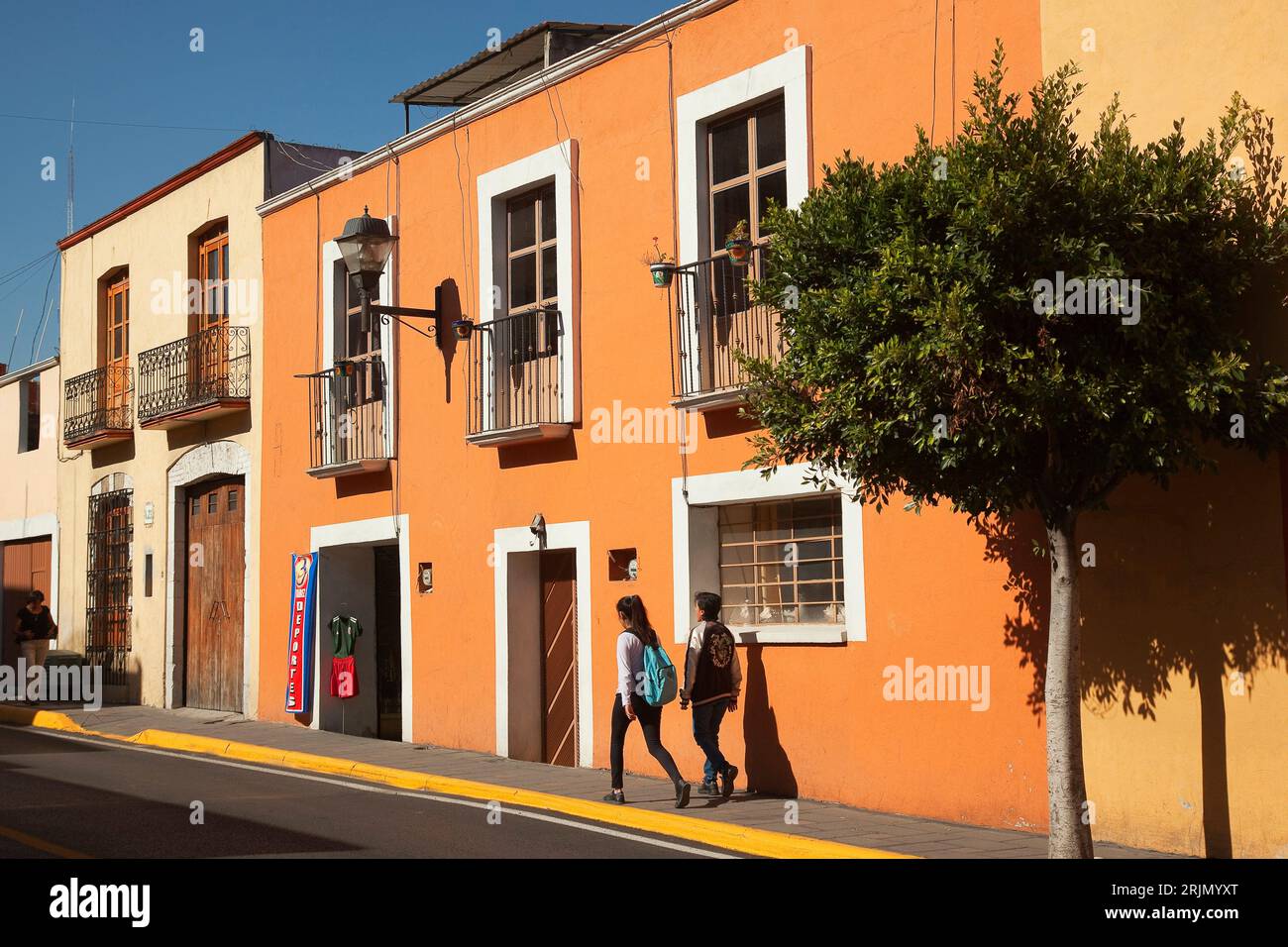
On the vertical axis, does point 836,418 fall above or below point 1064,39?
below

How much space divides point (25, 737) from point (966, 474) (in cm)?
1371

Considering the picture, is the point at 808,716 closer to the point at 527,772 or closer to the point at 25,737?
the point at 527,772

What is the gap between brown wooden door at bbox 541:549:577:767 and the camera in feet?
48.7

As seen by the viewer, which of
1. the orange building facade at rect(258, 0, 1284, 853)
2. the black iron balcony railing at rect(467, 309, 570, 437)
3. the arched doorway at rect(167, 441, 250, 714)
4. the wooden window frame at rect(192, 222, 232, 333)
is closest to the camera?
the orange building facade at rect(258, 0, 1284, 853)

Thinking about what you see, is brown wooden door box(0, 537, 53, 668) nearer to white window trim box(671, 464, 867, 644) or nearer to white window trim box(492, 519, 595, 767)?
white window trim box(492, 519, 595, 767)

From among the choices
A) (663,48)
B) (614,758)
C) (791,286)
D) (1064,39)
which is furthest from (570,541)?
(1064,39)

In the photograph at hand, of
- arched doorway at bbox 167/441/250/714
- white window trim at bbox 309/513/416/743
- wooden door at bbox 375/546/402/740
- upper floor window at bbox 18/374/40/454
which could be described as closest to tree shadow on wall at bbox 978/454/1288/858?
white window trim at bbox 309/513/416/743

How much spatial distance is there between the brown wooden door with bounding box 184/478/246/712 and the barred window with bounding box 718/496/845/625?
938 cm

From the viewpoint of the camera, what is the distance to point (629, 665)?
1145cm

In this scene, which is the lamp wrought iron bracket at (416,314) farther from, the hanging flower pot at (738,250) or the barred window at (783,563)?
the hanging flower pot at (738,250)

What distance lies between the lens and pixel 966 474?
858 centimetres

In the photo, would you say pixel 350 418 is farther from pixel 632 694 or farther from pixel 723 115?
pixel 632 694

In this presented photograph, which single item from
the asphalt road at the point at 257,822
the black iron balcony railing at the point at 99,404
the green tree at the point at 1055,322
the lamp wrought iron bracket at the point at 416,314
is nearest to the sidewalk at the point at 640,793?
the asphalt road at the point at 257,822

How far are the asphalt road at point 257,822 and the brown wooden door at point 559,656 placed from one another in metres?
2.43
